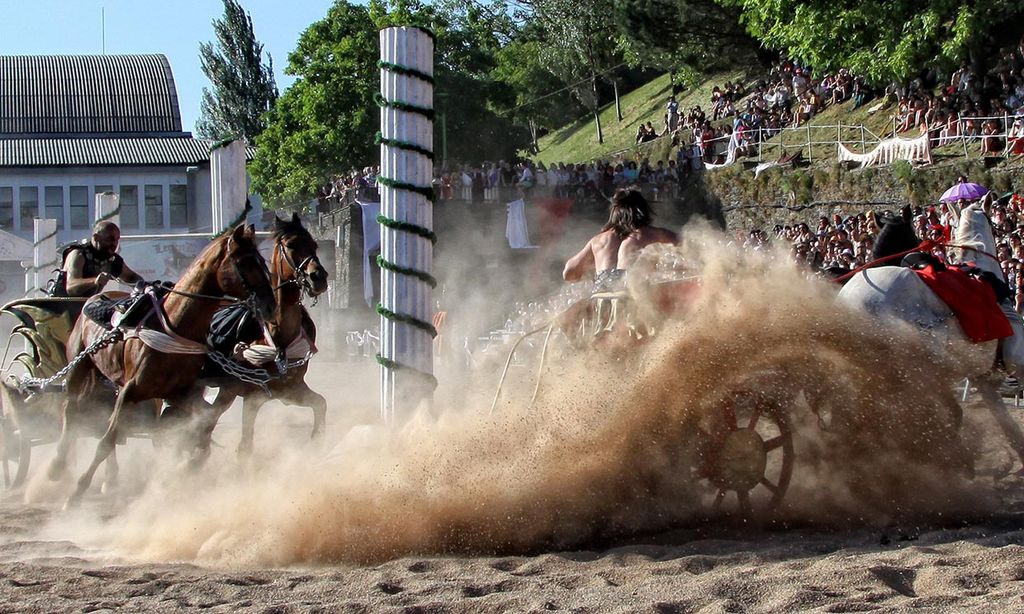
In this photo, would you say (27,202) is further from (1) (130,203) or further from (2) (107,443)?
(2) (107,443)

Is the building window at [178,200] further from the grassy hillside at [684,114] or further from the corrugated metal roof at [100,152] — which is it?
the grassy hillside at [684,114]

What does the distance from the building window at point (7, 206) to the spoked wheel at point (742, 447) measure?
47365 mm

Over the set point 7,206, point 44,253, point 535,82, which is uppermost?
point 535,82

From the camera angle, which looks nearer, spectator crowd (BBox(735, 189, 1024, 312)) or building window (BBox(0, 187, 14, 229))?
spectator crowd (BBox(735, 189, 1024, 312))

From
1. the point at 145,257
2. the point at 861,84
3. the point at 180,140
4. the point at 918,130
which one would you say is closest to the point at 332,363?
the point at 145,257

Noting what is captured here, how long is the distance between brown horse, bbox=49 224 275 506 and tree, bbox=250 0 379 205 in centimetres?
3315

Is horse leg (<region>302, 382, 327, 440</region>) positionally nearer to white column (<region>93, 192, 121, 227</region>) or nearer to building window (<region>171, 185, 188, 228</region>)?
white column (<region>93, 192, 121, 227</region>)

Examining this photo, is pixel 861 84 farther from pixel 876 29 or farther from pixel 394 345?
pixel 394 345

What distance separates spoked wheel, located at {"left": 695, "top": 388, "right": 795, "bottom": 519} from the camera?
691 cm

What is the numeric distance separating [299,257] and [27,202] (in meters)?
44.6

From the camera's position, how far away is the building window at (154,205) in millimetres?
50188

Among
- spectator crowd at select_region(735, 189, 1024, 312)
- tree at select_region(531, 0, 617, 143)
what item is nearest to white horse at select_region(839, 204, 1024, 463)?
spectator crowd at select_region(735, 189, 1024, 312)

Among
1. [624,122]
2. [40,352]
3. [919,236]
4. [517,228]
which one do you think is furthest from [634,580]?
[624,122]

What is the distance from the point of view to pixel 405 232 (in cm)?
737
